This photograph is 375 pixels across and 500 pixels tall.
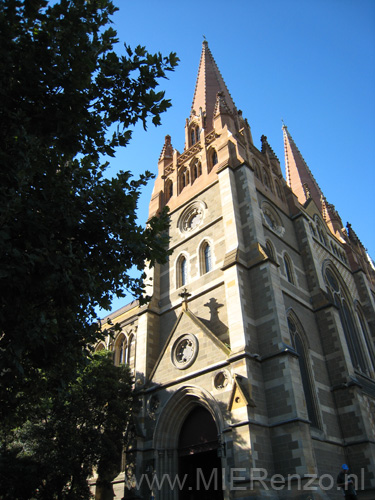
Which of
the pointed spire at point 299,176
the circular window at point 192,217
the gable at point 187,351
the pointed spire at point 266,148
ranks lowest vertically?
the gable at point 187,351

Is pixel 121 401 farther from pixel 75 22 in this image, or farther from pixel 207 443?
Result: pixel 75 22

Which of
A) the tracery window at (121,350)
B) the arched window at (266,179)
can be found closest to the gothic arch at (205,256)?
the arched window at (266,179)

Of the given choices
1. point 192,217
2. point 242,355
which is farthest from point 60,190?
point 192,217

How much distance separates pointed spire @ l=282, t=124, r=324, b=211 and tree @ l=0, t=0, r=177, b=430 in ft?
89.7

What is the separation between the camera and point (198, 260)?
19.6 meters

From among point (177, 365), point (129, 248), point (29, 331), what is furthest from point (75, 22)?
point (177, 365)

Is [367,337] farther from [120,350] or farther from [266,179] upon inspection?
[120,350]

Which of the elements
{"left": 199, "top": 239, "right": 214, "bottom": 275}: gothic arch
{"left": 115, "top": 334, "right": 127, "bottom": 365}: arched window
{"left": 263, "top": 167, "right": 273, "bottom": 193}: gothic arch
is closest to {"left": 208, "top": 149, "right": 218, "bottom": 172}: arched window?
{"left": 263, "top": 167, "right": 273, "bottom": 193}: gothic arch

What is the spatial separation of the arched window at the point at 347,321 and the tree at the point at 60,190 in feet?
54.5

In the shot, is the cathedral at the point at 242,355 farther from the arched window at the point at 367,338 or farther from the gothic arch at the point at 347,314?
the arched window at the point at 367,338

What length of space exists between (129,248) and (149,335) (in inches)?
446

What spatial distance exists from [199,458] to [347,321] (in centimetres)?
1293

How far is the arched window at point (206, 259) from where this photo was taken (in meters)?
19.1

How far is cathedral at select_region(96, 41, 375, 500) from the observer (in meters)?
12.8
